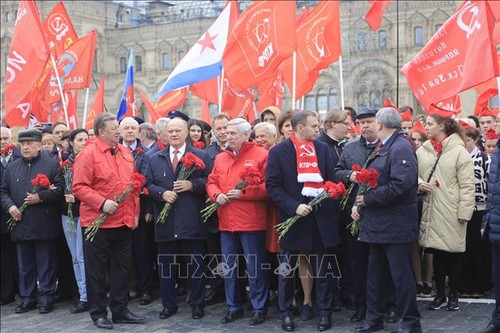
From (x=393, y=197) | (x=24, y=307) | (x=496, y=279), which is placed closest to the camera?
(x=393, y=197)

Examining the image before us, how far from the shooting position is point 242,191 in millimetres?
8836

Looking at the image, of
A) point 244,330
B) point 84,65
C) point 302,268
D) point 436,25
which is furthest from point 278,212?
point 436,25

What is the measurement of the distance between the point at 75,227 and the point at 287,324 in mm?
3114

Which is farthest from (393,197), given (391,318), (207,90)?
(207,90)

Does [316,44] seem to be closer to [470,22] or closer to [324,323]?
[470,22]

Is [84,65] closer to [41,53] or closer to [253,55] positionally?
[41,53]

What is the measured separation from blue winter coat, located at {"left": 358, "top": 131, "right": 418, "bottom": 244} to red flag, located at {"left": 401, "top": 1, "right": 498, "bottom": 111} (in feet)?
6.03

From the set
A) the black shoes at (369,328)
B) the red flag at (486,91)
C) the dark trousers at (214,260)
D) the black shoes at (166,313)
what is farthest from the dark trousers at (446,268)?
the red flag at (486,91)

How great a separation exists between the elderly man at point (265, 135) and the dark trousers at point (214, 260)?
1311mm

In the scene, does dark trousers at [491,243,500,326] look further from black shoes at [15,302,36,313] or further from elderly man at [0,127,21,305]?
elderly man at [0,127,21,305]

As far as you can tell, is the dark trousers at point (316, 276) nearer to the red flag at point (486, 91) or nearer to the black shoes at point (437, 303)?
the black shoes at point (437, 303)

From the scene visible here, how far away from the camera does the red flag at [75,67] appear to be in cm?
1452

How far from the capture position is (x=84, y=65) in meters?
14.7

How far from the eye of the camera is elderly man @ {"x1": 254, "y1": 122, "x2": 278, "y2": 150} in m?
9.43
